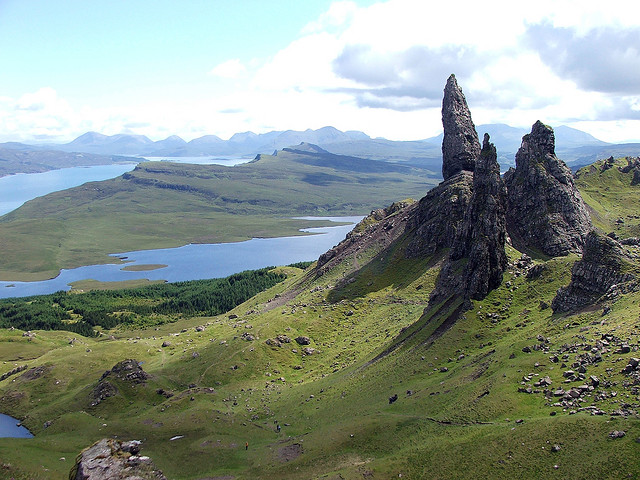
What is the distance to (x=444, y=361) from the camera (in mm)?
89438

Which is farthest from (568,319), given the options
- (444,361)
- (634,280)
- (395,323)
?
(395,323)

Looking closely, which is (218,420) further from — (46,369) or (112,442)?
(46,369)

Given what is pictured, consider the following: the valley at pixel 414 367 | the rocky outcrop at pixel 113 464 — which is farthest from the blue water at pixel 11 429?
the rocky outcrop at pixel 113 464

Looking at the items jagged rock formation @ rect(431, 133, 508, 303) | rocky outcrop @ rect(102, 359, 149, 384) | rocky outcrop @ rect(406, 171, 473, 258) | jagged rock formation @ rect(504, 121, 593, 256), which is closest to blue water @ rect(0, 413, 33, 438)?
rocky outcrop @ rect(102, 359, 149, 384)

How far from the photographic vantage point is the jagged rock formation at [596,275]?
82.0 m

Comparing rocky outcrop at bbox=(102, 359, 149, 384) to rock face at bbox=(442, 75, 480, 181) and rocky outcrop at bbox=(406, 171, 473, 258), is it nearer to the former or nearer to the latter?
rocky outcrop at bbox=(406, 171, 473, 258)

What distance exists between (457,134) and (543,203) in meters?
43.5

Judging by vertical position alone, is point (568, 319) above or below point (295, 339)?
above

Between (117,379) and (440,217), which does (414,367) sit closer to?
(117,379)

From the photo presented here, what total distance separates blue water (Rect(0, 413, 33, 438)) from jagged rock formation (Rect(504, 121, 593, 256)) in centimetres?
12376

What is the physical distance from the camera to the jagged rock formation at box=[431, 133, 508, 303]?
102750 millimetres

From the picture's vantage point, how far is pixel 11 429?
377 feet

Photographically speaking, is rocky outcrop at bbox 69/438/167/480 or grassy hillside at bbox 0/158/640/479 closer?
grassy hillside at bbox 0/158/640/479

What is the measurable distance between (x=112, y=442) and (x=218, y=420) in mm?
25060
